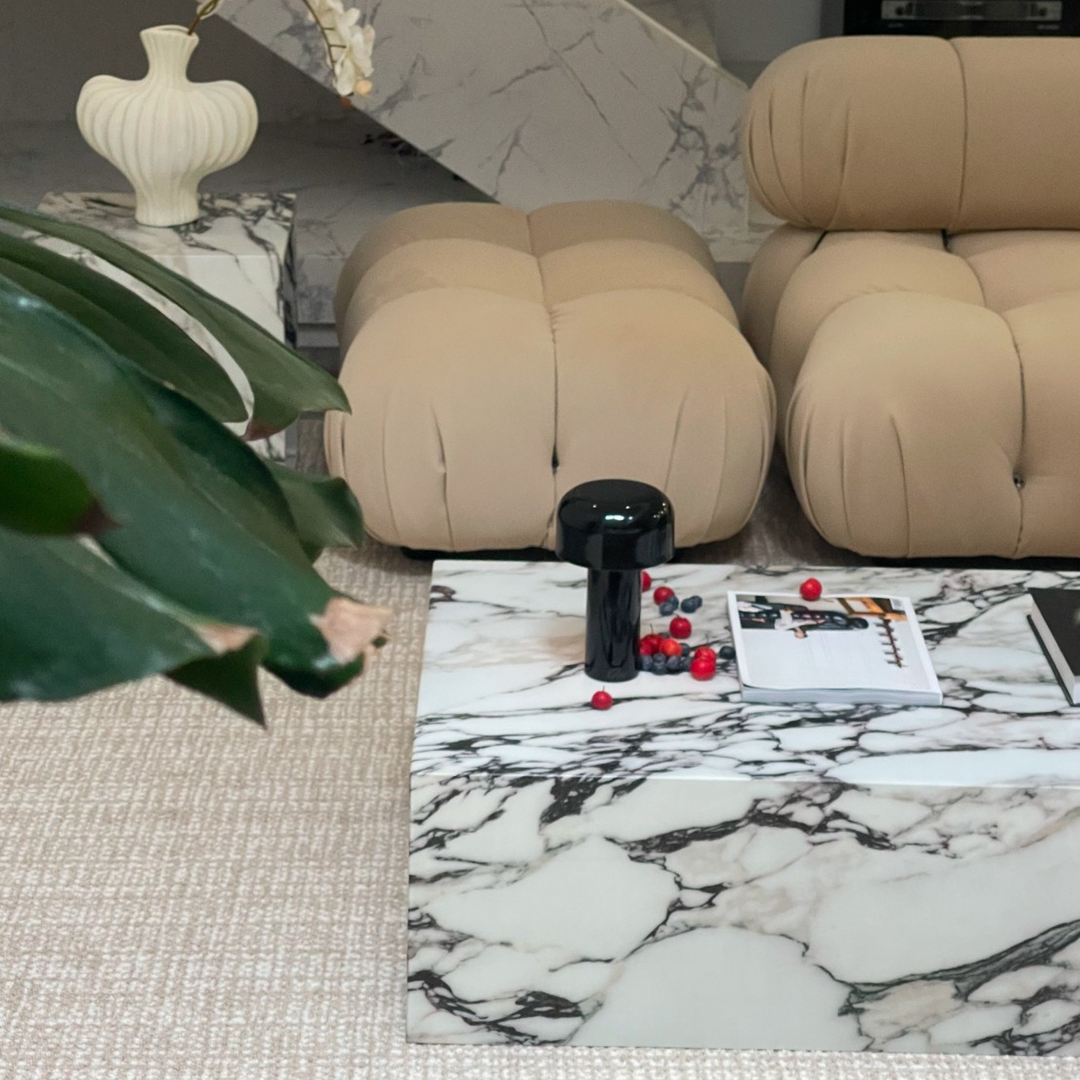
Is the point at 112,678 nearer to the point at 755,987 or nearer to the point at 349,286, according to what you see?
the point at 755,987

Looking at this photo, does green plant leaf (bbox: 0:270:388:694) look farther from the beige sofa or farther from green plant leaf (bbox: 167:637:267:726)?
the beige sofa

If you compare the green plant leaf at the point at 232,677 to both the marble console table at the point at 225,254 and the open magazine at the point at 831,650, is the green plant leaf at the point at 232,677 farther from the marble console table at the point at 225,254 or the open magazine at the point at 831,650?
the marble console table at the point at 225,254

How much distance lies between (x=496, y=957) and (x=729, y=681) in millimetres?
355

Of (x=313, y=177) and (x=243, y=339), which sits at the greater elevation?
(x=243, y=339)

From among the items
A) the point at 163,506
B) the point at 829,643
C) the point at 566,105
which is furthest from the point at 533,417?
the point at 163,506

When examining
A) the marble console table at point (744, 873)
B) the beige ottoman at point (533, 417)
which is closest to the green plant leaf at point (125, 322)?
the marble console table at point (744, 873)

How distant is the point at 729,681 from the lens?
1515mm

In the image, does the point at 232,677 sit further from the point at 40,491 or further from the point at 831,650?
the point at 831,650

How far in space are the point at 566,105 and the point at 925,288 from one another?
1.55 metres

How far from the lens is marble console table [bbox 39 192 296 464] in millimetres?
2566

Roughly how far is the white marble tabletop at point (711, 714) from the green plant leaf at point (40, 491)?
3.91ft

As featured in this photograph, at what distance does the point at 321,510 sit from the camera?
13.9 inches

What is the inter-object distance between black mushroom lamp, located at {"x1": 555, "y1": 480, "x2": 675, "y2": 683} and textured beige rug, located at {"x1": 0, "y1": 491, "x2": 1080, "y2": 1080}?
39 cm

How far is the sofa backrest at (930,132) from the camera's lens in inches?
105
